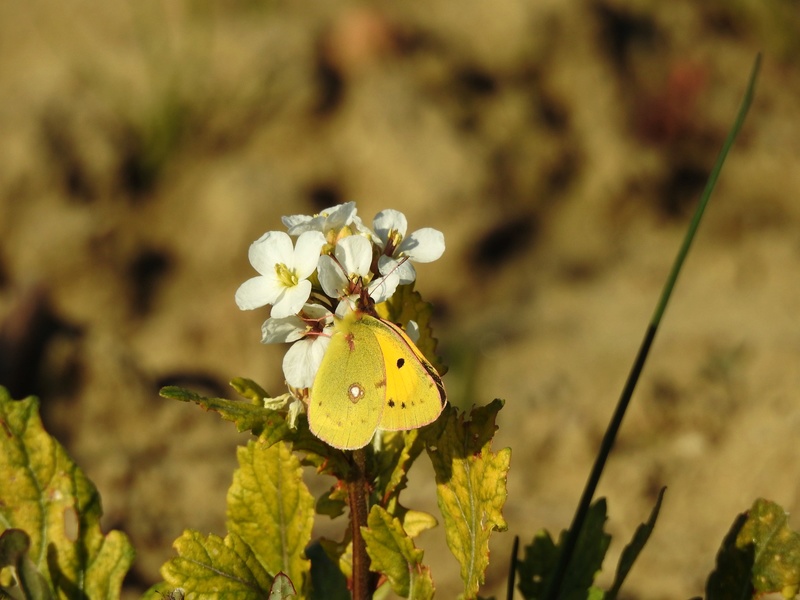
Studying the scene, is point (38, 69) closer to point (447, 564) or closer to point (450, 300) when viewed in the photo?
point (450, 300)

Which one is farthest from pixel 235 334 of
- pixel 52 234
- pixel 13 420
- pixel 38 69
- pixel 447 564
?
pixel 13 420

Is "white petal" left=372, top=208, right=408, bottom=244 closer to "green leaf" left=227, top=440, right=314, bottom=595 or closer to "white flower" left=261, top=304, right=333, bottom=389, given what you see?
"white flower" left=261, top=304, right=333, bottom=389

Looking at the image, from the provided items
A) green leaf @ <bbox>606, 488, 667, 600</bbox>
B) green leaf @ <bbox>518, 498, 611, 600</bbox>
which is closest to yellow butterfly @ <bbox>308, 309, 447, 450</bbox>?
green leaf @ <bbox>606, 488, 667, 600</bbox>

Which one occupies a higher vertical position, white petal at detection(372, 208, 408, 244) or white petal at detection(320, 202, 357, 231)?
white petal at detection(372, 208, 408, 244)

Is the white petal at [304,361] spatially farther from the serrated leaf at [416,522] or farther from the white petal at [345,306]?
the serrated leaf at [416,522]

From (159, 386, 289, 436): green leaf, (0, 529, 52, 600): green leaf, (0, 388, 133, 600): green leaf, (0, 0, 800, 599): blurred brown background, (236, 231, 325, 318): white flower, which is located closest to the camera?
(159, 386, 289, 436): green leaf

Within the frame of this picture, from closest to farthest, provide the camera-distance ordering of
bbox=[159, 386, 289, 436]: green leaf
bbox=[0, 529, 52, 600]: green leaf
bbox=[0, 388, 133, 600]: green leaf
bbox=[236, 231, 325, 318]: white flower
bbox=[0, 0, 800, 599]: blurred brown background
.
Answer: bbox=[159, 386, 289, 436]: green leaf, bbox=[236, 231, 325, 318]: white flower, bbox=[0, 529, 52, 600]: green leaf, bbox=[0, 388, 133, 600]: green leaf, bbox=[0, 0, 800, 599]: blurred brown background
